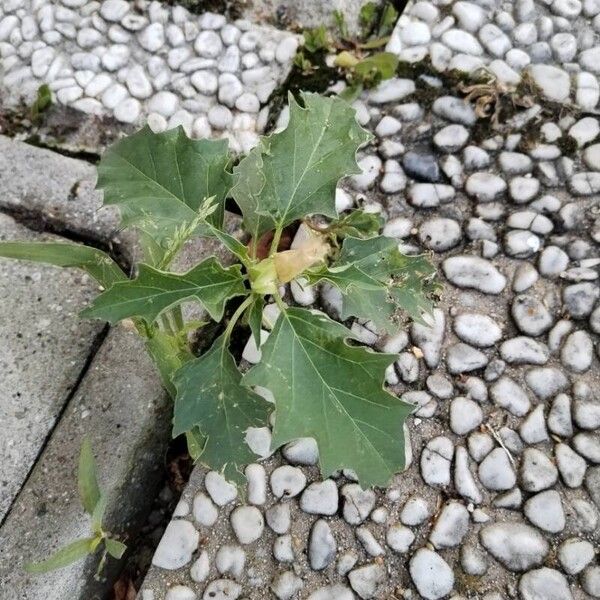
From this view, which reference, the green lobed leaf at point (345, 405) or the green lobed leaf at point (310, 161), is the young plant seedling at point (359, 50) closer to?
the green lobed leaf at point (310, 161)

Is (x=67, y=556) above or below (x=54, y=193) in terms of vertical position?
below

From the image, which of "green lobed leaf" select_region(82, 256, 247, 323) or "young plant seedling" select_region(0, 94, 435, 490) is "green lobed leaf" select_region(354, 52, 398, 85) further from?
"green lobed leaf" select_region(82, 256, 247, 323)

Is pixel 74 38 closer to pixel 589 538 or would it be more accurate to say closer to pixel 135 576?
pixel 135 576

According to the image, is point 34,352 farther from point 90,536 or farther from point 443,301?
point 443,301

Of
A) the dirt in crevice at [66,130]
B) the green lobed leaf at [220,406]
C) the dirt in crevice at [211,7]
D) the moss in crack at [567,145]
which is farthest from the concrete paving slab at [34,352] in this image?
the moss in crack at [567,145]

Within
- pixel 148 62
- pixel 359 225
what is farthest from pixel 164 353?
pixel 148 62
